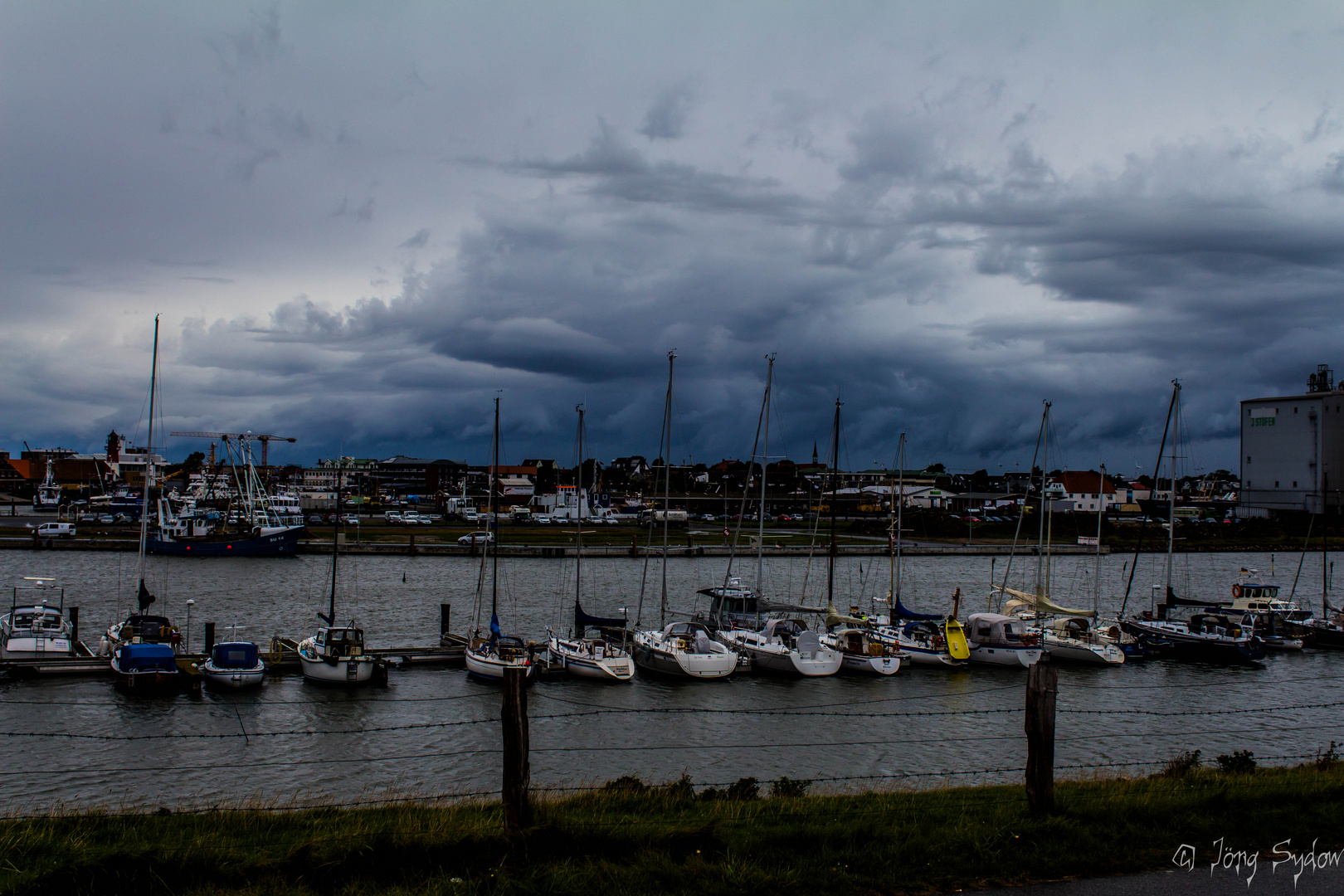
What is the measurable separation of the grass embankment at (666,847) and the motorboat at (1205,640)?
116ft

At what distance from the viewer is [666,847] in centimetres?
1059

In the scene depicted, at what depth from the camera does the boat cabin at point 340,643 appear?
33688 millimetres

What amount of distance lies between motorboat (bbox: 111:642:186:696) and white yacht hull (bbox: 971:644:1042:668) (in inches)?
1252

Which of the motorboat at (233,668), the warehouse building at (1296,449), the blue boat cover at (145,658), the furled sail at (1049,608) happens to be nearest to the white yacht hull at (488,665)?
the motorboat at (233,668)

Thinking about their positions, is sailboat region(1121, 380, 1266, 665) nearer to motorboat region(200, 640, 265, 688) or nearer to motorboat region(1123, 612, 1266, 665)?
motorboat region(1123, 612, 1266, 665)

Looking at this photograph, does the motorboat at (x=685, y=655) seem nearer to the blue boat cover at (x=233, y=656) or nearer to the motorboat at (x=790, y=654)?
the motorboat at (x=790, y=654)

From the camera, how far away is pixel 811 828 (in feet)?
37.2

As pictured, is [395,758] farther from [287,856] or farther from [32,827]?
[287,856]

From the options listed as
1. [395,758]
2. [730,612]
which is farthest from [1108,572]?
[395,758]

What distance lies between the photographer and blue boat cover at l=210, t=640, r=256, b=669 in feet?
106

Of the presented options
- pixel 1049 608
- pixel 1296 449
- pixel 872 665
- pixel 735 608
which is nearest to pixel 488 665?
pixel 872 665

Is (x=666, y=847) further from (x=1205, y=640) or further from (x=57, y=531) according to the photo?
(x=57, y=531)

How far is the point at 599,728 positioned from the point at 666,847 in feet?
62.4

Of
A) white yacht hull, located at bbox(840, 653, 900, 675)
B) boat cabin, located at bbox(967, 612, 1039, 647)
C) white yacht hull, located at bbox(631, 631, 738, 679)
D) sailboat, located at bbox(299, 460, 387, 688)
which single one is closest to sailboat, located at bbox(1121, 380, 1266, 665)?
boat cabin, located at bbox(967, 612, 1039, 647)
